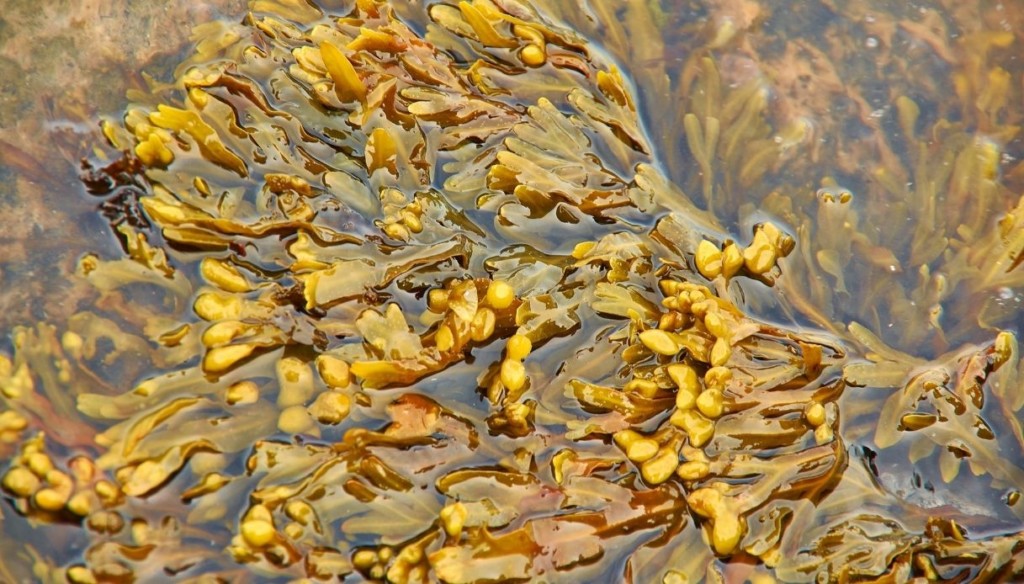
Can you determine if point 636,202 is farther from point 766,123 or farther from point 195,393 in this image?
point 195,393

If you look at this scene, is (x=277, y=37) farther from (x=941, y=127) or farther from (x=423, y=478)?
(x=941, y=127)

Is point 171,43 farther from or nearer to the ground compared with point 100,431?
farther from the ground

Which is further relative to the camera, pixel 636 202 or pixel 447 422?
pixel 636 202

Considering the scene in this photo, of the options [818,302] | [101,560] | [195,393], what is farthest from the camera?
[818,302]

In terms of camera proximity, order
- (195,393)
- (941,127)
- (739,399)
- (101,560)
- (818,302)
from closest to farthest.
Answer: (101,560)
(195,393)
(739,399)
(818,302)
(941,127)

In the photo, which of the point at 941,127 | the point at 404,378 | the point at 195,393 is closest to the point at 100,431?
the point at 195,393

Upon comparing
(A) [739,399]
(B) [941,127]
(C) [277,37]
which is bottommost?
(A) [739,399]
